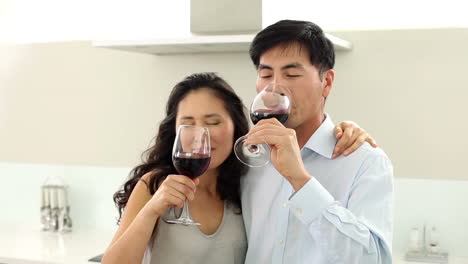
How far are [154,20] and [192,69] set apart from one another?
488 mm

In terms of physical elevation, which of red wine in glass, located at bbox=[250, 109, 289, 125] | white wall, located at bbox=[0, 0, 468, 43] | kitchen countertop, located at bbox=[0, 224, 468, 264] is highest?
white wall, located at bbox=[0, 0, 468, 43]

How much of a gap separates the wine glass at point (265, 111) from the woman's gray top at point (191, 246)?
11.9 inches

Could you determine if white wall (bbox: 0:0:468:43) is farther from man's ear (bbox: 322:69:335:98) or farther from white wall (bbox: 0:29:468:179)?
man's ear (bbox: 322:69:335:98)

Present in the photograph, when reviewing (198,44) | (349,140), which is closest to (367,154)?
(349,140)

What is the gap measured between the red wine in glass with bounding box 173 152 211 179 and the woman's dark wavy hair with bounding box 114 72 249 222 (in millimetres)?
332

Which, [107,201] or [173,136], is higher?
[173,136]

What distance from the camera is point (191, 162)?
1.73 m

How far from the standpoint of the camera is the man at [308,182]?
1.67 meters

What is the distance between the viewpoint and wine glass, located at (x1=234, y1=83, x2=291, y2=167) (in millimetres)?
1758

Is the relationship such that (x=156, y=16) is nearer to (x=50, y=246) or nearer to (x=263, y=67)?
(x=50, y=246)

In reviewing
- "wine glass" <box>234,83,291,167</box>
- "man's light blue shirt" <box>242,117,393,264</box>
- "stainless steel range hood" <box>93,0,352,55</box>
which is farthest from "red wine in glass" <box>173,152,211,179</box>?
"stainless steel range hood" <box>93,0,352,55</box>

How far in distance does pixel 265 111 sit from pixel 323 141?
0.25 meters

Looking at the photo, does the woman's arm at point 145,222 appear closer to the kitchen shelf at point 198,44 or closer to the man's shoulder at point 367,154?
the man's shoulder at point 367,154

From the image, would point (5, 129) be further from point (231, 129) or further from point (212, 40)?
point (231, 129)
